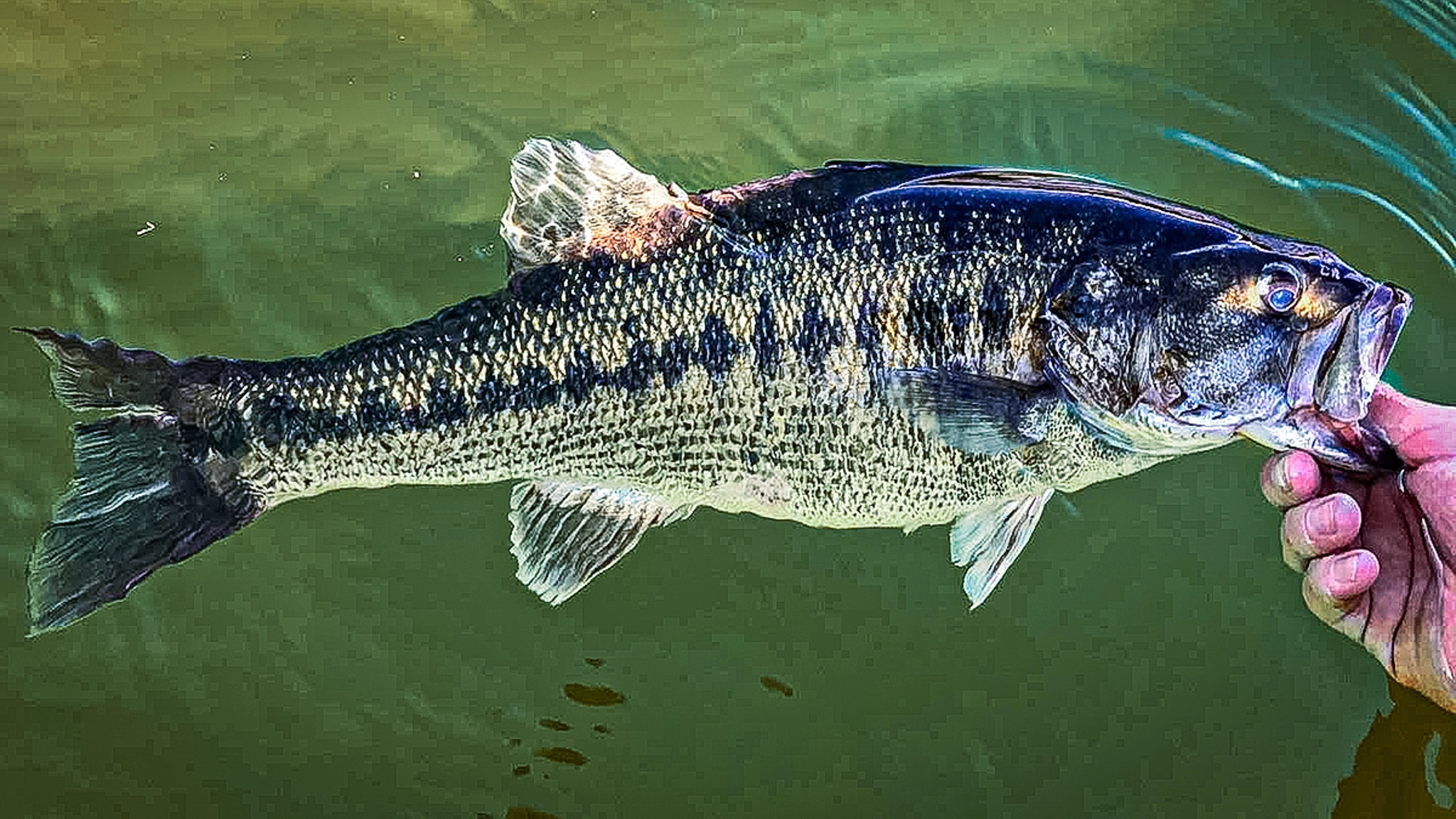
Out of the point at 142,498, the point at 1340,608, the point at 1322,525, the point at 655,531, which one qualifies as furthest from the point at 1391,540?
the point at 142,498

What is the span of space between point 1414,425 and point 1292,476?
0.30 meters

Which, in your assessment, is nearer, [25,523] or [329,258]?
[25,523]

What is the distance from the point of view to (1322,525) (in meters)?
2.26

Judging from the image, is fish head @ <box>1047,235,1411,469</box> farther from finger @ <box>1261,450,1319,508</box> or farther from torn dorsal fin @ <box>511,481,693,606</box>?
A: torn dorsal fin @ <box>511,481,693,606</box>

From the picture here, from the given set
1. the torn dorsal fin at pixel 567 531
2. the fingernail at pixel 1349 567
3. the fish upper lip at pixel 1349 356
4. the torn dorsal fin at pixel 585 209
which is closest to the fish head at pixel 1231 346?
the fish upper lip at pixel 1349 356

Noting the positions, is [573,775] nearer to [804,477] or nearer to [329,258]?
[804,477]

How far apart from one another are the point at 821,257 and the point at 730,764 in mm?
1222

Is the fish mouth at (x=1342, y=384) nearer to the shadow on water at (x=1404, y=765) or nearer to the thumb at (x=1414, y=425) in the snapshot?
the thumb at (x=1414, y=425)

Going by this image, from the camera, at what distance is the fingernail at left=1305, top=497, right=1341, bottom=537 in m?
2.25

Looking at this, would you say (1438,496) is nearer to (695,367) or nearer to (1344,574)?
(1344,574)

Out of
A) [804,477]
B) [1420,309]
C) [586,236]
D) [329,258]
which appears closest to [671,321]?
[586,236]

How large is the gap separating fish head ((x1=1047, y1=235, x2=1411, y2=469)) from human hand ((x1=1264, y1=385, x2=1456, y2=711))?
141mm

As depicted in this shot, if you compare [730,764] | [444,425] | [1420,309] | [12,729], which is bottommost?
[12,729]

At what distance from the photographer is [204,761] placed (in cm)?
277
